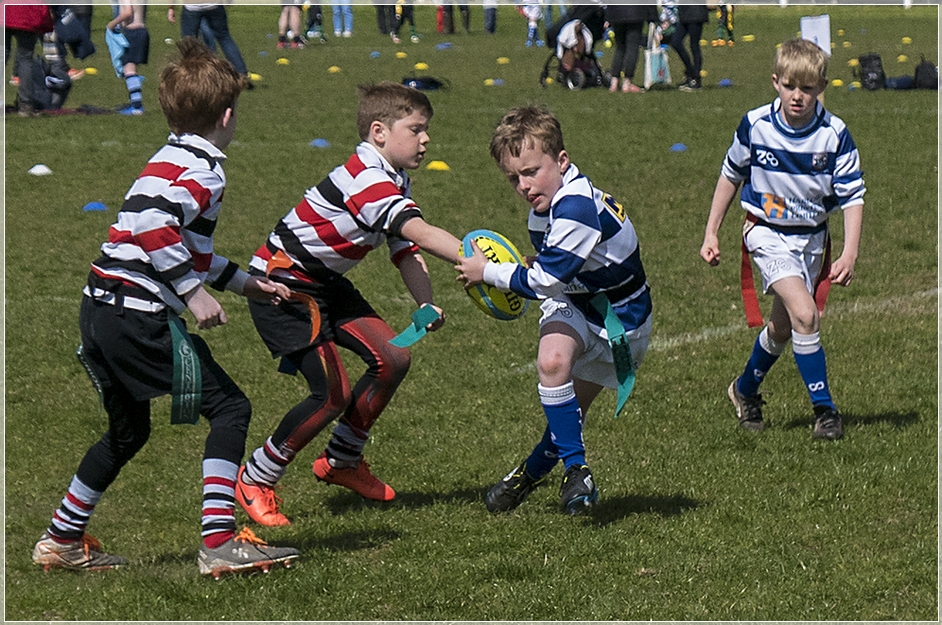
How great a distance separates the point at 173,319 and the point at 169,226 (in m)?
0.37

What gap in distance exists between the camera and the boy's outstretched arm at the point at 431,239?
5.11 meters

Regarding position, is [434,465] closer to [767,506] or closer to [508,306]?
[508,306]

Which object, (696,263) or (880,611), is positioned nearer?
(880,611)

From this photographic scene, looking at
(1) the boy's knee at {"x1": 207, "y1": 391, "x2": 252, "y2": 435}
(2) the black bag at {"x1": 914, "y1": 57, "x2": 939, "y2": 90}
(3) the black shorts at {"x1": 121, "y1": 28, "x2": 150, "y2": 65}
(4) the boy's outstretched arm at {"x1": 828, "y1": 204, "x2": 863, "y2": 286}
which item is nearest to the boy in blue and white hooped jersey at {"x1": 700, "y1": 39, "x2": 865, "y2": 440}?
(4) the boy's outstretched arm at {"x1": 828, "y1": 204, "x2": 863, "y2": 286}

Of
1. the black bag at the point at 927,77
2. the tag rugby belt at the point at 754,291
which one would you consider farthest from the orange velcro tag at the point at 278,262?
the black bag at the point at 927,77

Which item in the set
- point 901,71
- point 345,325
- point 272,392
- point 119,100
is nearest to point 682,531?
point 345,325

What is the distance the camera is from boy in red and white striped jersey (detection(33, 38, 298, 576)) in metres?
4.58

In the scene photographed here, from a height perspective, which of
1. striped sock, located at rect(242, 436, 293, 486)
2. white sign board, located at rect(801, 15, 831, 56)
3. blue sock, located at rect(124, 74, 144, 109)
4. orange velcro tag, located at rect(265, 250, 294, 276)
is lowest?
striped sock, located at rect(242, 436, 293, 486)

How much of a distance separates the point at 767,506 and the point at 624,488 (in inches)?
26.3

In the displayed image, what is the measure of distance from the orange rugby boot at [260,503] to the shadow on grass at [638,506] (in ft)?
4.45

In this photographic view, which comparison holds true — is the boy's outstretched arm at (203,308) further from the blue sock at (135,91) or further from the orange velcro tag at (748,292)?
the blue sock at (135,91)

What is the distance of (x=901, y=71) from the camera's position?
2295cm

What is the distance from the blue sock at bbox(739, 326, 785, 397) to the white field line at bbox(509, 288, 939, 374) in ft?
4.54

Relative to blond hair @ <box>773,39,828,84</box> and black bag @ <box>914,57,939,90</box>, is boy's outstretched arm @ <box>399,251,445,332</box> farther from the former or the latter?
black bag @ <box>914,57,939,90</box>
